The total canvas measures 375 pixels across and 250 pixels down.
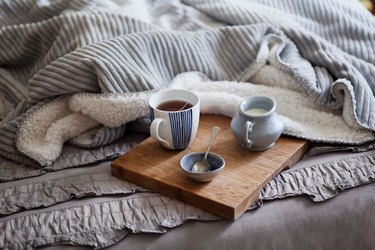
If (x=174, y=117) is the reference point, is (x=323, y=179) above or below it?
below

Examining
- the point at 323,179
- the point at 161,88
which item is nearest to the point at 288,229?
the point at 323,179

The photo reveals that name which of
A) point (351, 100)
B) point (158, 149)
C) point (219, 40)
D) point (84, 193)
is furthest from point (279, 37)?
point (84, 193)

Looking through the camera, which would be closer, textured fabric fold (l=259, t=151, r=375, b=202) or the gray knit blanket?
textured fabric fold (l=259, t=151, r=375, b=202)

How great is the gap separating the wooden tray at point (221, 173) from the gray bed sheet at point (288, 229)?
3cm

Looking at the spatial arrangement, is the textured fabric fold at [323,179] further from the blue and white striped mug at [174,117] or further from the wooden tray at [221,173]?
the blue and white striped mug at [174,117]

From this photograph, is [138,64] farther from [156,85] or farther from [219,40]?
[219,40]

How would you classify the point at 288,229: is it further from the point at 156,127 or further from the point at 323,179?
the point at 156,127

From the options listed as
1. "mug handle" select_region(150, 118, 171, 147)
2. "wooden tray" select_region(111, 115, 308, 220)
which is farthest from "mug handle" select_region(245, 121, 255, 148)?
"mug handle" select_region(150, 118, 171, 147)

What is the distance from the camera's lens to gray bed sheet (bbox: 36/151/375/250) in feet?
2.60

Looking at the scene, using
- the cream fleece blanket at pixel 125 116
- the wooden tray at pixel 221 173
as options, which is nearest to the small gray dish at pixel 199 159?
the wooden tray at pixel 221 173

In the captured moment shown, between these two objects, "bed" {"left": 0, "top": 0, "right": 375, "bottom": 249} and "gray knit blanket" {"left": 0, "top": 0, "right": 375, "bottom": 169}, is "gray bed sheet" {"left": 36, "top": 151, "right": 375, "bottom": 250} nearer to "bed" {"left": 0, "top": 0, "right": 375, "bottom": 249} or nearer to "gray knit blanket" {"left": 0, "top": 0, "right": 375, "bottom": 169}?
"bed" {"left": 0, "top": 0, "right": 375, "bottom": 249}

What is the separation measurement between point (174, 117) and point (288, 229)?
0.26 metres

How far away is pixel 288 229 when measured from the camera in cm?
83

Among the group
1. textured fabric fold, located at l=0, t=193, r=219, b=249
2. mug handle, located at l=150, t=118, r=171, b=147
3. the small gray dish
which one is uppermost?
mug handle, located at l=150, t=118, r=171, b=147
